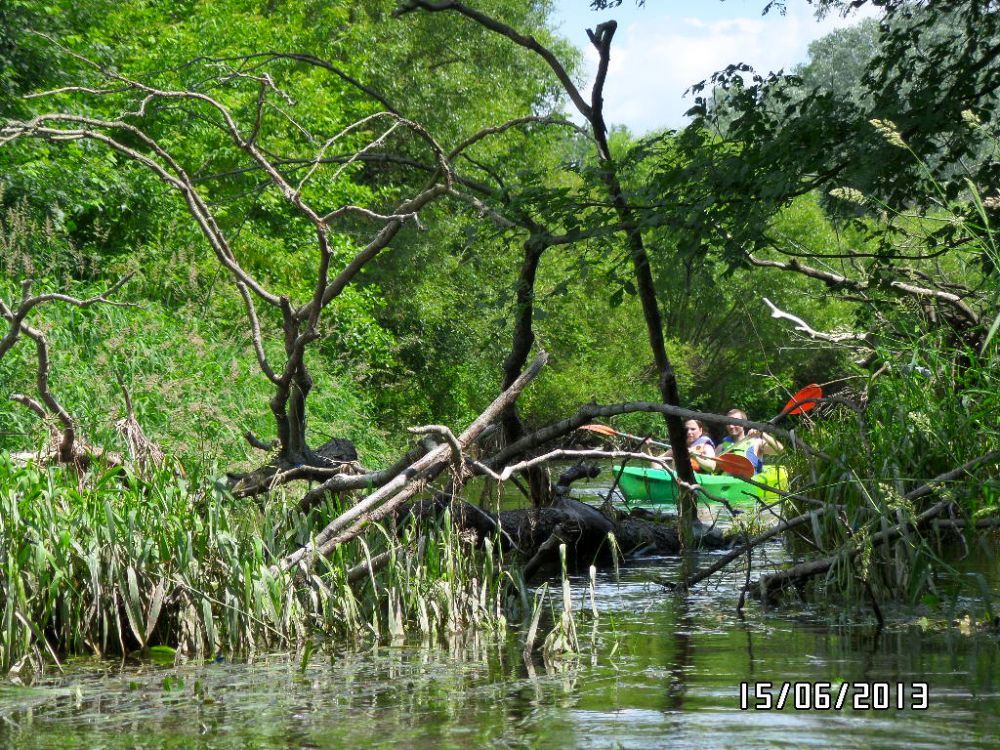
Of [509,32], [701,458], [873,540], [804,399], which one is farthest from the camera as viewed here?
[509,32]

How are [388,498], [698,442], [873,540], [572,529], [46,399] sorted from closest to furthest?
1. [873,540]
2. [46,399]
3. [388,498]
4. [572,529]
5. [698,442]

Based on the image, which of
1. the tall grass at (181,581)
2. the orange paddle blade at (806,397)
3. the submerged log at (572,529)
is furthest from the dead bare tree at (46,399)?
the orange paddle blade at (806,397)

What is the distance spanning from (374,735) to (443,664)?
1.30 metres

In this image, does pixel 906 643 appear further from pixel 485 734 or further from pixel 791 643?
pixel 485 734

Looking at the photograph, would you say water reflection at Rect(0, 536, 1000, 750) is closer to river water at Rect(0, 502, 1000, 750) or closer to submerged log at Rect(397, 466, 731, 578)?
river water at Rect(0, 502, 1000, 750)

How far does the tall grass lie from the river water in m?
0.21

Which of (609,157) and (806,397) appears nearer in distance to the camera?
(806,397)

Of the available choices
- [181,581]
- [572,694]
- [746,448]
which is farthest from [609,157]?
[746,448]

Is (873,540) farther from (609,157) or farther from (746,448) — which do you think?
(746,448)

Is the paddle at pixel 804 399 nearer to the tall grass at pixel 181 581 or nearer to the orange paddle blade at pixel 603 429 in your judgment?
the orange paddle blade at pixel 603 429

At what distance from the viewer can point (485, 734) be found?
4.67m

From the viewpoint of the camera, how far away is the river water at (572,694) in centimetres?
462

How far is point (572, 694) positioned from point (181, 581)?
192 centimetres

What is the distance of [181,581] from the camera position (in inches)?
239
